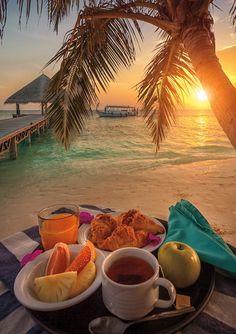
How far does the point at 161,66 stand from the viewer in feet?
12.0

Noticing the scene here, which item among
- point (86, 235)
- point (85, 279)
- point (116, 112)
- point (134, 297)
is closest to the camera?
point (134, 297)

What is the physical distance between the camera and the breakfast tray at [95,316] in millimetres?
845

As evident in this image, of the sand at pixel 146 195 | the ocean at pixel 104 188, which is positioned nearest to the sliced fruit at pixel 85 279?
the sand at pixel 146 195

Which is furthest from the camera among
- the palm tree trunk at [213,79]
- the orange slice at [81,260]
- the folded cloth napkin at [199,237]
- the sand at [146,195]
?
the sand at [146,195]

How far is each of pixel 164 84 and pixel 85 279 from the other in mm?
3540

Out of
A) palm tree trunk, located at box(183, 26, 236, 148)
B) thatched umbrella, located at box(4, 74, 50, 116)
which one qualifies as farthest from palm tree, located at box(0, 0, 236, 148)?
thatched umbrella, located at box(4, 74, 50, 116)

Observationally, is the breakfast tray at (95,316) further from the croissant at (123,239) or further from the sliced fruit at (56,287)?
the croissant at (123,239)

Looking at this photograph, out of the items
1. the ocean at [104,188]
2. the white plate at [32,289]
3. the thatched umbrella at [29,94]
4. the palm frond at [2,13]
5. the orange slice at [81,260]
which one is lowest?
the ocean at [104,188]

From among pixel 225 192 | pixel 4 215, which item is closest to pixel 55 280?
pixel 4 215

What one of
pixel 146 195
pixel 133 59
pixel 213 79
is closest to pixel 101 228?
pixel 213 79

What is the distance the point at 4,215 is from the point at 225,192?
14.8ft

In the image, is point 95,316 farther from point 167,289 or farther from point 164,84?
point 164,84

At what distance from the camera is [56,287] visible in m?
0.91

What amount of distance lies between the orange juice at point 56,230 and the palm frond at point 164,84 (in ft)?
9.80
